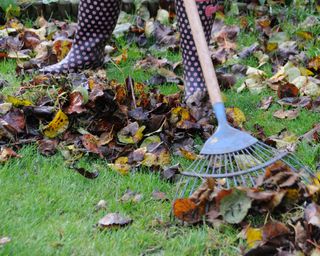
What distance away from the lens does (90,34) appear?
331 centimetres

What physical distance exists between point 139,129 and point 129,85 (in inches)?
12.8

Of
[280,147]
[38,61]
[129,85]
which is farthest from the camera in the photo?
[38,61]

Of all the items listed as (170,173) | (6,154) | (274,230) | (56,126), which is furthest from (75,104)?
(274,230)

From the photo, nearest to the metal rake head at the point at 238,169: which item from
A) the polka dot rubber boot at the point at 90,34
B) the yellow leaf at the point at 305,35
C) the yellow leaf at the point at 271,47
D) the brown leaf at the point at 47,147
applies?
the brown leaf at the point at 47,147

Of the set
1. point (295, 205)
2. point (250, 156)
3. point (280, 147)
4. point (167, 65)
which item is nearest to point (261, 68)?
point (167, 65)

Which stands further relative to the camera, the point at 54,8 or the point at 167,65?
the point at 54,8

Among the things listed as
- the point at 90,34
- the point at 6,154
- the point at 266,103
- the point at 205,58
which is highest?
the point at 205,58

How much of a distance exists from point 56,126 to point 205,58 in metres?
0.65

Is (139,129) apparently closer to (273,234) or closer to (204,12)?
(204,12)

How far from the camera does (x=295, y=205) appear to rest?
2.06 m

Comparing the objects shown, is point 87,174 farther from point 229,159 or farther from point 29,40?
point 29,40

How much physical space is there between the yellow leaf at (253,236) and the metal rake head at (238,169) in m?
0.20

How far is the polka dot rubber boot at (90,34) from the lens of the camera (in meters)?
3.23

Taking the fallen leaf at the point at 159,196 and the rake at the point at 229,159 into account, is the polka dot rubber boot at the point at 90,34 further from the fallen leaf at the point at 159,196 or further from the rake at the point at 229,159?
the fallen leaf at the point at 159,196
